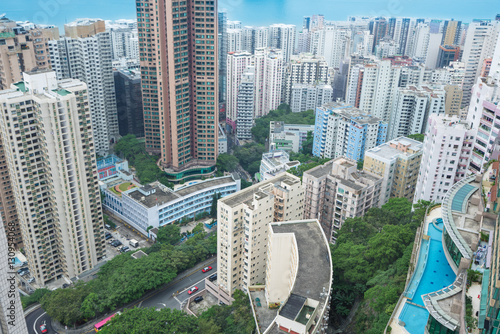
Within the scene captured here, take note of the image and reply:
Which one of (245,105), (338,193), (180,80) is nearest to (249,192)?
(338,193)

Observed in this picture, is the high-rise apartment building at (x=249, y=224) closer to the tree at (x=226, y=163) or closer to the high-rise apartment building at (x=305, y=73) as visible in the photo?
the tree at (x=226, y=163)

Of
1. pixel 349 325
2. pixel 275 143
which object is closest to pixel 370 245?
pixel 349 325

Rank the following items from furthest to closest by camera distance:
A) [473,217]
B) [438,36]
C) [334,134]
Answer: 1. [438,36]
2. [334,134]
3. [473,217]

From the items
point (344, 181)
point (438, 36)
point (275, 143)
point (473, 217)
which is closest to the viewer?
point (473, 217)

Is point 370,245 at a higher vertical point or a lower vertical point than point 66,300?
higher

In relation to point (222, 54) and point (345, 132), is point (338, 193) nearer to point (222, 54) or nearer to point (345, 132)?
point (345, 132)

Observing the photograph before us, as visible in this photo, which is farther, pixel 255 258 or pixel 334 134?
pixel 334 134

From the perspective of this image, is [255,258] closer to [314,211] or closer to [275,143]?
[314,211]
